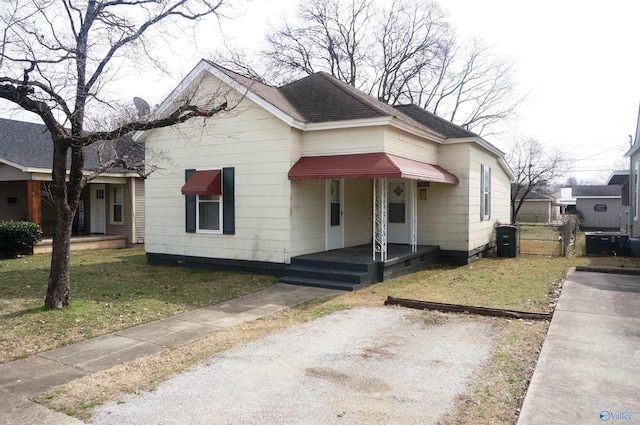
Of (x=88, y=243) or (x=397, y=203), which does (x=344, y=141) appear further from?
(x=88, y=243)

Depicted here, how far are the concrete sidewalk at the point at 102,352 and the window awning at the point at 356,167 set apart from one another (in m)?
2.87

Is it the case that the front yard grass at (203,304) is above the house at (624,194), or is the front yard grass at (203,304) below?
below

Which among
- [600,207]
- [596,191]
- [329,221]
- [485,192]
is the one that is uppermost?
[596,191]

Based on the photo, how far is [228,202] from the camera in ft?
37.4

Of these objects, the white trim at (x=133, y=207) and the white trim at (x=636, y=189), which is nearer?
the white trim at (x=636, y=189)

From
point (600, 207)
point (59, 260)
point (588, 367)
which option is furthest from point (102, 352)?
point (600, 207)

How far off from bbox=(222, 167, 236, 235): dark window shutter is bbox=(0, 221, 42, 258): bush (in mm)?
7548

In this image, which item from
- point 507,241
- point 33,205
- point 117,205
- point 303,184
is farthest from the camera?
point 117,205

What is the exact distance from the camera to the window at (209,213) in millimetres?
11695

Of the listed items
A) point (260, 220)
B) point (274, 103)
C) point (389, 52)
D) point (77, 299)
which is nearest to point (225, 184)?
point (260, 220)

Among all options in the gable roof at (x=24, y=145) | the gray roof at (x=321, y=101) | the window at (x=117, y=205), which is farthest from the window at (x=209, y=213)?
the window at (x=117, y=205)

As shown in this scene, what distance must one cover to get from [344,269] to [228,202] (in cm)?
350

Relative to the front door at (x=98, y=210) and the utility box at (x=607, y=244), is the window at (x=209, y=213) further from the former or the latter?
the utility box at (x=607, y=244)

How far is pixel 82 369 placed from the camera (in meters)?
4.92
